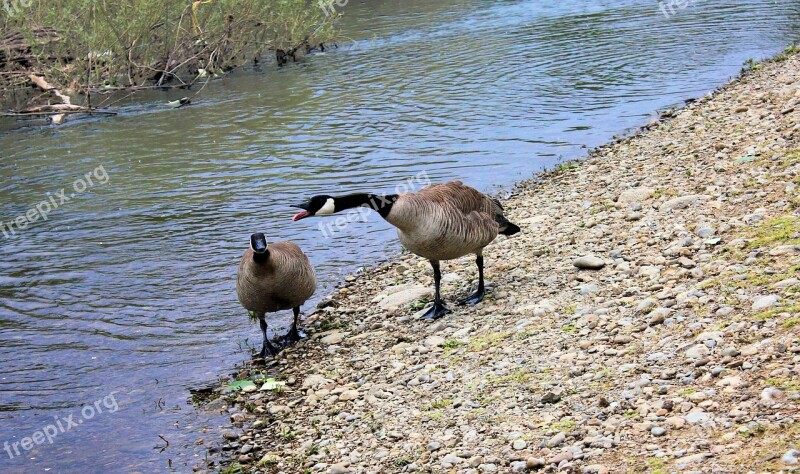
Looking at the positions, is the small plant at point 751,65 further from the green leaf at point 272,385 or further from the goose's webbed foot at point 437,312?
the green leaf at point 272,385

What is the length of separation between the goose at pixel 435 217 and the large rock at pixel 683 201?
197 centimetres

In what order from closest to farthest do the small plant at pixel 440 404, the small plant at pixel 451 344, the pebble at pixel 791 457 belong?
the pebble at pixel 791 457 → the small plant at pixel 440 404 → the small plant at pixel 451 344

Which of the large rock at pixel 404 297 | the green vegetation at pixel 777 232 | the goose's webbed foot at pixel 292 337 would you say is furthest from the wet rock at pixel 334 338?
the green vegetation at pixel 777 232

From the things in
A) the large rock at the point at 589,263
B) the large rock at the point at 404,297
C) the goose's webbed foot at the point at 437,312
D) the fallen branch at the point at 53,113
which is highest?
the fallen branch at the point at 53,113

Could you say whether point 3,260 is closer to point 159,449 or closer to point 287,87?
point 159,449

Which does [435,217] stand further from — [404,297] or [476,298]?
[404,297]

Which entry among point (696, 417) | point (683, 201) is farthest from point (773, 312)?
point (683, 201)

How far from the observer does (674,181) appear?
10.6 metres

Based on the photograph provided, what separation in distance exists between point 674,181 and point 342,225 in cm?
535

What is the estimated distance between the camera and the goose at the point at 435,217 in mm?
8141

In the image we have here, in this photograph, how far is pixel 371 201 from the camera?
8180 millimetres

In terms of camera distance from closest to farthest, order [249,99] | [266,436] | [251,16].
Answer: [266,436]
[249,99]
[251,16]

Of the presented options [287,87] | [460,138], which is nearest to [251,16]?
[287,87]

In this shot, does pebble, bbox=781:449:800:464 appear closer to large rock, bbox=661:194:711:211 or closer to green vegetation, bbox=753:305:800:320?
green vegetation, bbox=753:305:800:320
